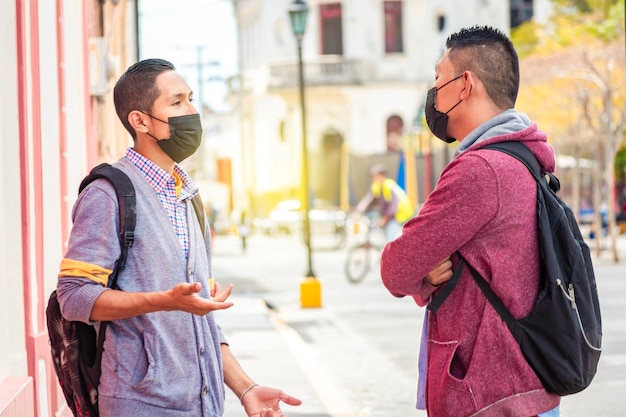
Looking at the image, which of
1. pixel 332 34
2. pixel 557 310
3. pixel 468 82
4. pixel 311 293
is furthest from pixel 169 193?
pixel 332 34

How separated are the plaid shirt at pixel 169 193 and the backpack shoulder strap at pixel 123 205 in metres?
0.13

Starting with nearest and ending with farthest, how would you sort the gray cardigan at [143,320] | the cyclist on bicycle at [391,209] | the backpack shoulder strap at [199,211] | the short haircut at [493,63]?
the gray cardigan at [143,320] < the short haircut at [493,63] < the backpack shoulder strap at [199,211] < the cyclist on bicycle at [391,209]

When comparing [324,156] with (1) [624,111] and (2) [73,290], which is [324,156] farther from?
(2) [73,290]

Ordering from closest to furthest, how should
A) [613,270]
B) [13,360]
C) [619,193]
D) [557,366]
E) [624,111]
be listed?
1. [557,366]
2. [13,360]
3. [613,270]
4. [624,111]
5. [619,193]

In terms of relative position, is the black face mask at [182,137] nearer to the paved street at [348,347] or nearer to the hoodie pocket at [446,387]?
the hoodie pocket at [446,387]

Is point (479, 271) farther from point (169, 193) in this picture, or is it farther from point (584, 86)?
point (584, 86)

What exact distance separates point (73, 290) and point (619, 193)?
Result: 51.9 meters

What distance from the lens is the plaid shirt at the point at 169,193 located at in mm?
3988

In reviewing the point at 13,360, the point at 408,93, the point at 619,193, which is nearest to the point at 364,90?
the point at 408,93

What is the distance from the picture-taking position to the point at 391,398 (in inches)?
394

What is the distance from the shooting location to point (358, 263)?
2314cm

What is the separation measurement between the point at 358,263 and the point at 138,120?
1916 centimetres

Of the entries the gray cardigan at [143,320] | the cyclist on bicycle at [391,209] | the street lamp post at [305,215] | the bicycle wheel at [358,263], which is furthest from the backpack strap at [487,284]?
the cyclist on bicycle at [391,209]

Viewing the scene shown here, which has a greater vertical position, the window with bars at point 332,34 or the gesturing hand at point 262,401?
the window with bars at point 332,34
